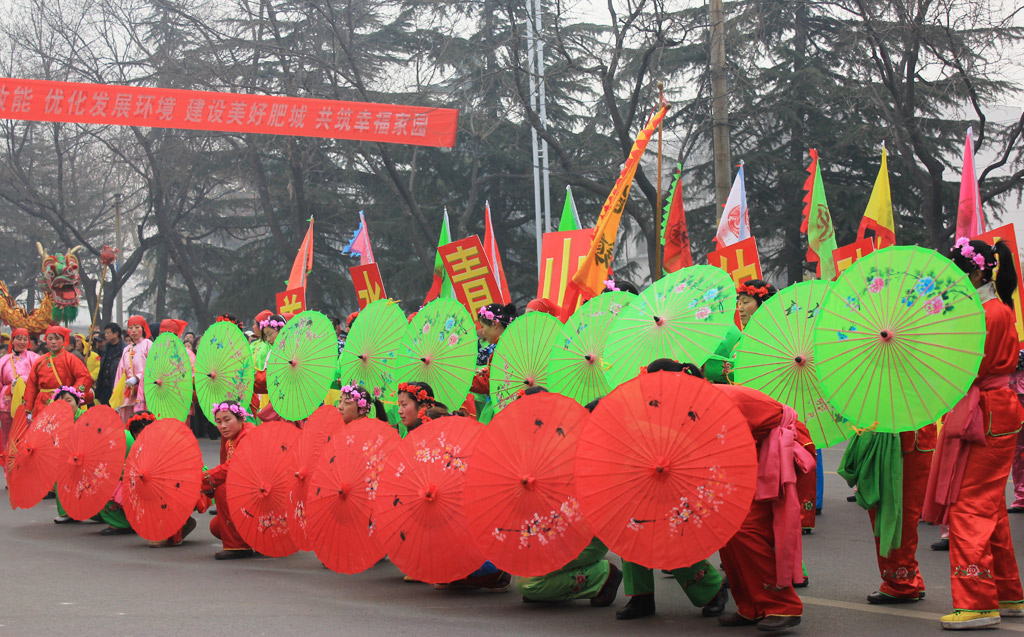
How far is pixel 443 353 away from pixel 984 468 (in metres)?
3.86

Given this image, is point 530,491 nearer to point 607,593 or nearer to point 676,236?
point 607,593

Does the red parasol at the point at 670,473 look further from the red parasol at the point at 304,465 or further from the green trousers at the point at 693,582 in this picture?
the red parasol at the point at 304,465

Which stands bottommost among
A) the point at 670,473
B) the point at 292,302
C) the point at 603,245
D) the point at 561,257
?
the point at 670,473

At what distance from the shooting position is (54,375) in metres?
10.9

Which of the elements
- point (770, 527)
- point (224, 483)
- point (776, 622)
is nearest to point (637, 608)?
point (776, 622)

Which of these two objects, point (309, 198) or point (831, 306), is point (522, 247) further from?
point (831, 306)

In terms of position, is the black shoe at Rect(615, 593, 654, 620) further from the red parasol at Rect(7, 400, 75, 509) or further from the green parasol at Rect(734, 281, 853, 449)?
the red parasol at Rect(7, 400, 75, 509)

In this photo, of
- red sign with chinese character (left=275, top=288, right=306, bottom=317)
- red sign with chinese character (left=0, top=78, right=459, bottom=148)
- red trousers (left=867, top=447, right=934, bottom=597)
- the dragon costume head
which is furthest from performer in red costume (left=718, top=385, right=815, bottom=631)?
the dragon costume head

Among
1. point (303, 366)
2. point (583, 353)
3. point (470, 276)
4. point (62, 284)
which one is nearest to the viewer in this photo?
point (583, 353)

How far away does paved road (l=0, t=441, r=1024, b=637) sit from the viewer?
500 centimetres

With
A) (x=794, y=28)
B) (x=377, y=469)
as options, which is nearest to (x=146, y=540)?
(x=377, y=469)

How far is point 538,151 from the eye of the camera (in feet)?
70.1

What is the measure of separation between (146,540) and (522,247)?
2035 cm

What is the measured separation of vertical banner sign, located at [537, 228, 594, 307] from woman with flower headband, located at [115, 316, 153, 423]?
4390 mm
